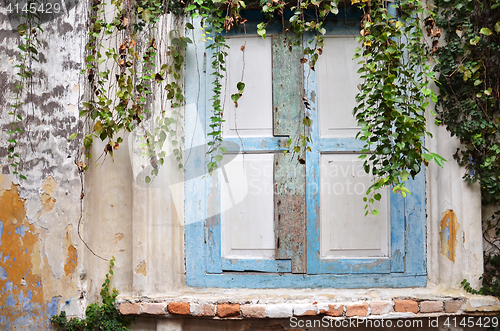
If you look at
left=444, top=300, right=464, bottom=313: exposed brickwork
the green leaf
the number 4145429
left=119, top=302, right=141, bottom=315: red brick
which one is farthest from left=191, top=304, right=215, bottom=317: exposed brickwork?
the green leaf

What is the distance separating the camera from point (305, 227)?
2137 mm

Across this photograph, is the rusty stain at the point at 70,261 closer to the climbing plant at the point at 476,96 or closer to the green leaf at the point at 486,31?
the climbing plant at the point at 476,96

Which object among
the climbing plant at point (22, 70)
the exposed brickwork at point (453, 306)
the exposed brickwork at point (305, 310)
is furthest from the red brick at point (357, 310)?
the climbing plant at point (22, 70)

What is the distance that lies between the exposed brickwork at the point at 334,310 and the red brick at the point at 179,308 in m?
0.80

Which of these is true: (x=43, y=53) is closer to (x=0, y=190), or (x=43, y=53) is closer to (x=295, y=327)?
(x=0, y=190)

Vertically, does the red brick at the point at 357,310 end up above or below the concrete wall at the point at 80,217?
below

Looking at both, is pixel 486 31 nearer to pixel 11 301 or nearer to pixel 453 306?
pixel 453 306

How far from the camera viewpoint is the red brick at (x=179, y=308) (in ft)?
6.43

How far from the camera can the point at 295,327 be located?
201 cm

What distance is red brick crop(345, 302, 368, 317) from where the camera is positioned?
191cm

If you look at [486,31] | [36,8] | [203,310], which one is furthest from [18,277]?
[486,31]

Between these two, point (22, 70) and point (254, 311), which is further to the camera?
point (22, 70)

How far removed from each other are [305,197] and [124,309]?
1.33 metres

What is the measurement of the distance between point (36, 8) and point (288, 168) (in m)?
1.95
